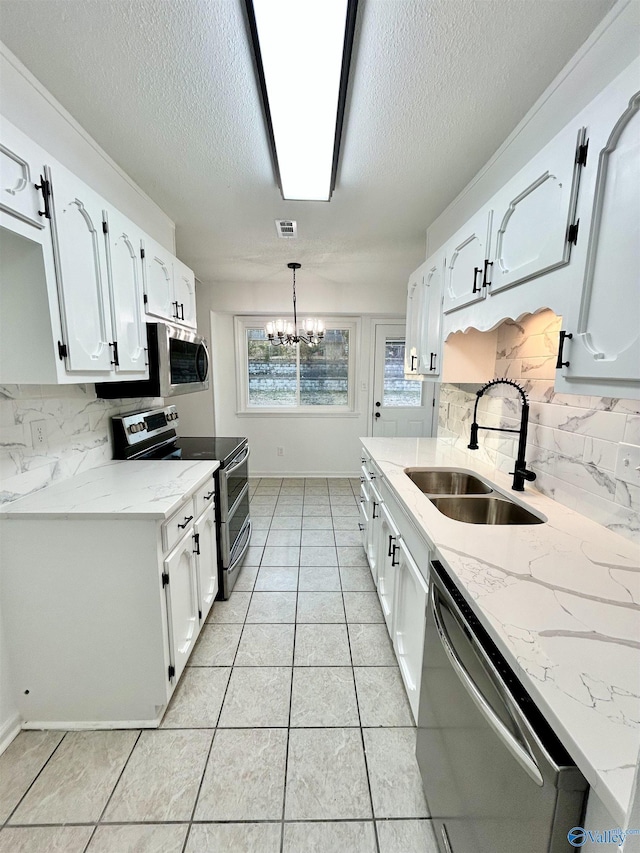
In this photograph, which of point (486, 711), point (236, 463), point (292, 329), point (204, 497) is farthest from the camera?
point (292, 329)

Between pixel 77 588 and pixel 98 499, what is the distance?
0.35 m

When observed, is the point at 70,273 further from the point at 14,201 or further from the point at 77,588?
the point at 77,588

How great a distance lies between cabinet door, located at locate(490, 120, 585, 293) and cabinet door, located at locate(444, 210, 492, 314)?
0.27ft

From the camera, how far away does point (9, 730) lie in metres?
1.35

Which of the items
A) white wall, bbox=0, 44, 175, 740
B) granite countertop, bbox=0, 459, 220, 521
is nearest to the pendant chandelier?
white wall, bbox=0, 44, 175, 740

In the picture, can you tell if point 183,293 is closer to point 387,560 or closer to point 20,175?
point 20,175

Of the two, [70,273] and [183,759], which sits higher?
[70,273]

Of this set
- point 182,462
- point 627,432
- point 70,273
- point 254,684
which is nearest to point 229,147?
point 70,273

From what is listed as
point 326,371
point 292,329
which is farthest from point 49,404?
point 326,371

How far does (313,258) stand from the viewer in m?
3.38

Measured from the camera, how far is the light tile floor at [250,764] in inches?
42.4

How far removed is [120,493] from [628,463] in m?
1.95

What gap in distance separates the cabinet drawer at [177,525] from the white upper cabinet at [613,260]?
1.55 meters

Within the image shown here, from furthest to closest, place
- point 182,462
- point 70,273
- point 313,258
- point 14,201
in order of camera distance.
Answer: point 313,258 < point 182,462 < point 70,273 < point 14,201
